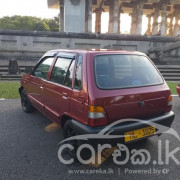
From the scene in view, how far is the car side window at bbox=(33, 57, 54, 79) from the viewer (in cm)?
371

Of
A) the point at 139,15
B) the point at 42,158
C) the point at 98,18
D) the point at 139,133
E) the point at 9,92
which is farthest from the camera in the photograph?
the point at 98,18

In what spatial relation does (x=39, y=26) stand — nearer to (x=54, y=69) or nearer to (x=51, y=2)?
(x=51, y=2)

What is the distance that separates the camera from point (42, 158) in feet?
9.51

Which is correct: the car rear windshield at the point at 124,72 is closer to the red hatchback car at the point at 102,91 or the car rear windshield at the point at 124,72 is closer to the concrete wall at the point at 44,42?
the red hatchback car at the point at 102,91

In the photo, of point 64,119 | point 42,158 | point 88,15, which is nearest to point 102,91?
point 64,119

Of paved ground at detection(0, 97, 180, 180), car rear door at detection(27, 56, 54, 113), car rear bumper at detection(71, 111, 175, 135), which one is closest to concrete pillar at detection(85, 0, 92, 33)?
car rear door at detection(27, 56, 54, 113)

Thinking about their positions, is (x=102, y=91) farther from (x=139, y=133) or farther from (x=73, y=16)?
(x=73, y=16)

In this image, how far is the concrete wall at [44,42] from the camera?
42.2 ft

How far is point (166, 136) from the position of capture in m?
3.66

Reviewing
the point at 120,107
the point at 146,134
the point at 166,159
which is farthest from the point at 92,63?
the point at 166,159

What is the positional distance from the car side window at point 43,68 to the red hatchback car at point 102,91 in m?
0.21

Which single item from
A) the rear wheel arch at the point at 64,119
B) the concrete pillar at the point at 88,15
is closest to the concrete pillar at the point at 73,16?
the concrete pillar at the point at 88,15

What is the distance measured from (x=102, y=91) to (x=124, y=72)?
66 centimetres

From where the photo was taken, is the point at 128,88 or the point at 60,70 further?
the point at 60,70
